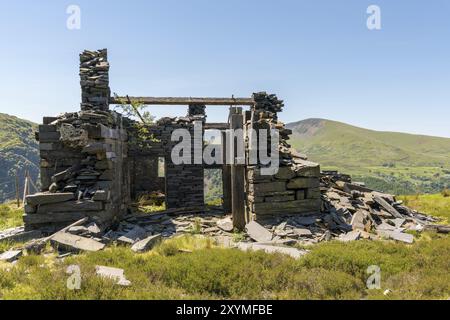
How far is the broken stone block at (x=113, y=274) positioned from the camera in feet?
16.1

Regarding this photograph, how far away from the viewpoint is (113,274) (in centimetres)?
528

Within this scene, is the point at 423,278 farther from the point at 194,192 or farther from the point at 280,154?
the point at 194,192

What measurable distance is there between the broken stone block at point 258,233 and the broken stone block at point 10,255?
215 inches

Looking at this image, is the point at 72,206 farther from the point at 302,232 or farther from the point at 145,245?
Answer: the point at 302,232

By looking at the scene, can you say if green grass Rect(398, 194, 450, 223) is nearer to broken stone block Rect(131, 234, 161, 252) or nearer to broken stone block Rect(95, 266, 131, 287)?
broken stone block Rect(131, 234, 161, 252)

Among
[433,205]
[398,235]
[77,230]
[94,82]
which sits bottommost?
[433,205]

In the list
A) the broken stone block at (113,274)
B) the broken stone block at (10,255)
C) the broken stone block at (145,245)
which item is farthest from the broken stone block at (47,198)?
the broken stone block at (113,274)

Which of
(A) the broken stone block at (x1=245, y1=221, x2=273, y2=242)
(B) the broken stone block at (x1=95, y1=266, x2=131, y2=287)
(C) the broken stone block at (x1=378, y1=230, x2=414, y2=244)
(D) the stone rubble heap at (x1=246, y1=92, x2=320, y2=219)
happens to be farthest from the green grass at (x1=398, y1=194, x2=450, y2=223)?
(B) the broken stone block at (x1=95, y1=266, x2=131, y2=287)

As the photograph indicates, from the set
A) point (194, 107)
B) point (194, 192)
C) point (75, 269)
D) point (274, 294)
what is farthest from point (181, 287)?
point (194, 107)

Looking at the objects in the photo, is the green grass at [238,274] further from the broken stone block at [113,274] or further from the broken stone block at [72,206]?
the broken stone block at [72,206]

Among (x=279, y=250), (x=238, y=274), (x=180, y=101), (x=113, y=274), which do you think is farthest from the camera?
(x=180, y=101)

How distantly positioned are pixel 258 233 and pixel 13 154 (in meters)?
77.6

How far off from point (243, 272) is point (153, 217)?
6.99 m

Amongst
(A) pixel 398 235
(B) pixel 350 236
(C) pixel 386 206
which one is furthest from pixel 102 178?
(C) pixel 386 206
